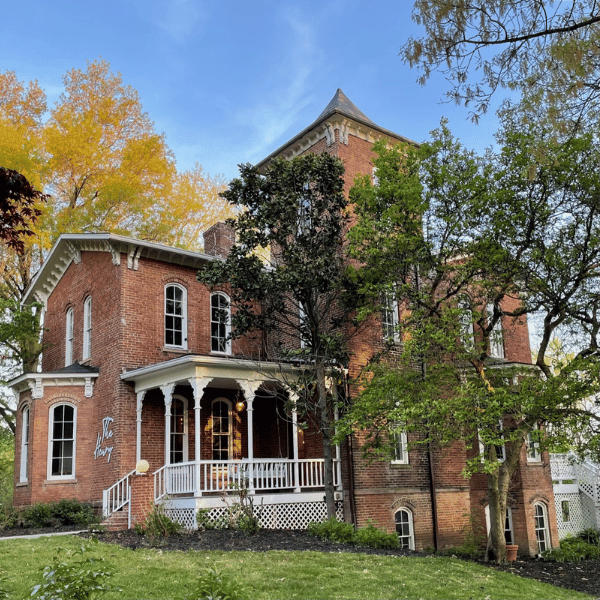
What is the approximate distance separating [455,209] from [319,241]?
3.23 m

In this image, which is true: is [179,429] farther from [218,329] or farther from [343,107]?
[343,107]

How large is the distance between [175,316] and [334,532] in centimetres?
766

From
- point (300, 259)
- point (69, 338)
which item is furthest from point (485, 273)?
point (69, 338)

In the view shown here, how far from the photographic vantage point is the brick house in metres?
16.1

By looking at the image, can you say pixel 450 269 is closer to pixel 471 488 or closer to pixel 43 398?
pixel 471 488

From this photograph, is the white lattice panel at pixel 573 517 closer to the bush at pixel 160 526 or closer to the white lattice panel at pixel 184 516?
the white lattice panel at pixel 184 516

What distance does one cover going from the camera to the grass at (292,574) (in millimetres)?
8711

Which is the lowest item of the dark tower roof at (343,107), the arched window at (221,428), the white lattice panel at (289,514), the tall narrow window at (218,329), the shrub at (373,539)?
the shrub at (373,539)

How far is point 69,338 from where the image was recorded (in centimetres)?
2052

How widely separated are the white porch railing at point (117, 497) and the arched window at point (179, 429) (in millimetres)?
1700

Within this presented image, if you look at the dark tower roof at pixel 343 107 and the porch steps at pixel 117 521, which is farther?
the dark tower roof at pixel 343 107

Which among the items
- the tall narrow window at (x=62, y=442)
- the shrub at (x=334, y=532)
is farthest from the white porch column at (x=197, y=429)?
the tall narrow window at (x=62, y=442)

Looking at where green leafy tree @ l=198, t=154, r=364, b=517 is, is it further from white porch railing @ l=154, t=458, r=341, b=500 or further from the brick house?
white porch railing @ l=154, t=458, r=341, b=500

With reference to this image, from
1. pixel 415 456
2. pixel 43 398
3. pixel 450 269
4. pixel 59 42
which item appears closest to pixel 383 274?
pixel 450 269
